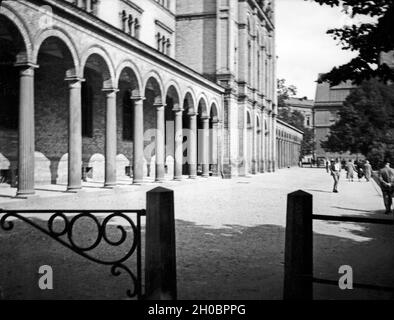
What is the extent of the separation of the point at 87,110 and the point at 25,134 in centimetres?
955

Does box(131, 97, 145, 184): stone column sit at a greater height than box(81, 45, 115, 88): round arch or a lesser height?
lesser

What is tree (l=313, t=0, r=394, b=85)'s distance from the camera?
159 inches

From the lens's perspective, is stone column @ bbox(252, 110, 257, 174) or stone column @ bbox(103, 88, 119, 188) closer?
stone column @ bbox(103, 88, 119, 188)

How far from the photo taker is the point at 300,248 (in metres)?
4.00

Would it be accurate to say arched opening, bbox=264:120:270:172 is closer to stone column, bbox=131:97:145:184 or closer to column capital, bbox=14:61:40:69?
stone column, bbox=131:97:145:184

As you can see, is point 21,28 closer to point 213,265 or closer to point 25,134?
point 25,134

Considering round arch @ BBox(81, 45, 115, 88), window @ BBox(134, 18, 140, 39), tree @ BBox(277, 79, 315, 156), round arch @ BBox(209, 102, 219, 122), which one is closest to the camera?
round arch @ BBox(81, 45, 115, 88)

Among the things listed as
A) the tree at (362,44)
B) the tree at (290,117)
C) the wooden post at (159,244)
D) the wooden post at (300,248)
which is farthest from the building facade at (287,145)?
the wooden post at (159,244)

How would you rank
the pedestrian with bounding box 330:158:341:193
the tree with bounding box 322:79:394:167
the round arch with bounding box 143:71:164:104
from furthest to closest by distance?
the tree with bounding box 322:79:394:167 < the round arch with bounding box 143:71:164:104 < the pedestrian with bounding box 330:158:341:193

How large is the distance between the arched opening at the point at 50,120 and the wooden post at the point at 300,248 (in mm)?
15302

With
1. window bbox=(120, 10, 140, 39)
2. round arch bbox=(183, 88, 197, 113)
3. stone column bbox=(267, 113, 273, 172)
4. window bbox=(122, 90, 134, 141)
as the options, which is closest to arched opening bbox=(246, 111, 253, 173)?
stone column bbox=(267, 113, 273, 172)

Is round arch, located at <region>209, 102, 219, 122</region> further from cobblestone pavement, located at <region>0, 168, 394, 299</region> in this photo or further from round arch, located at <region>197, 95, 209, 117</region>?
cobblestone pavement, located at <region>0, 168, 394, 299</region>

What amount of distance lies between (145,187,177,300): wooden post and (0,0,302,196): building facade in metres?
9.40

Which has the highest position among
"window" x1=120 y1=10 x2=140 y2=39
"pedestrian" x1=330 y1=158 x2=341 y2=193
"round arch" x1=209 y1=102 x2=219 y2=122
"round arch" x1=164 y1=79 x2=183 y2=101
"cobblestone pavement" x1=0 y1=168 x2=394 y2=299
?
"window" x1=120 y1=10 x2=140 y2=39
